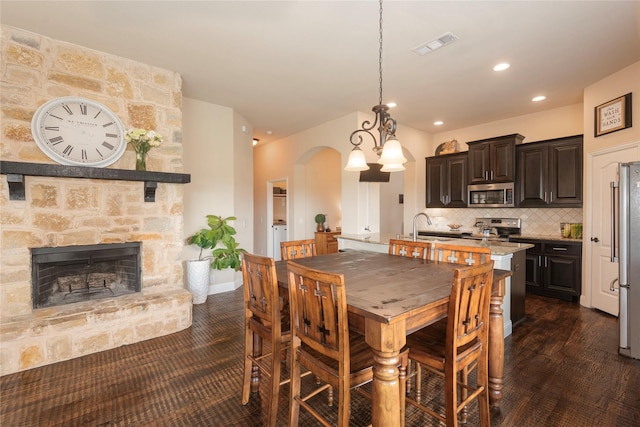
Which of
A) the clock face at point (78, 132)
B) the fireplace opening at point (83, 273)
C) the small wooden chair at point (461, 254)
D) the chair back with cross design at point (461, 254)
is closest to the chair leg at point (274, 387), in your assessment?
the small wooden chair at point (461, 254)

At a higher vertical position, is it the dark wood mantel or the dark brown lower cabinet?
the dark wood mantel

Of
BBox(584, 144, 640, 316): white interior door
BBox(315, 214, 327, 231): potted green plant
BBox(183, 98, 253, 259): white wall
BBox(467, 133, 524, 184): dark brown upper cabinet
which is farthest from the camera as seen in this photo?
BBox(315, 214, 327, 231): potted green plant

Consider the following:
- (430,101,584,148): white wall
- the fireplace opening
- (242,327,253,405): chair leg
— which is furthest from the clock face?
(430,101,584,148): white wall

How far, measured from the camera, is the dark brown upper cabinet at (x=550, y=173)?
4.31 meters

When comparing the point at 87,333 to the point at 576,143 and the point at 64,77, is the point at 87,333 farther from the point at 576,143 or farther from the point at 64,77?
the point at 576,143

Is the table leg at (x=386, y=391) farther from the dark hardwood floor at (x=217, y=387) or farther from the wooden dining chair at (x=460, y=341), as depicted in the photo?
the dark hardwood floor at (x=217, y=387)

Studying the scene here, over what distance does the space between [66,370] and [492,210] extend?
20.8 ft

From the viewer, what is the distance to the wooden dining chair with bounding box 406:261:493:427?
1503mm

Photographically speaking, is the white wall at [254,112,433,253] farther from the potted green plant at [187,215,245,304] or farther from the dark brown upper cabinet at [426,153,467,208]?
the potted green plant at [187,215,245,304]

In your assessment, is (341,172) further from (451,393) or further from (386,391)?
(386,391)

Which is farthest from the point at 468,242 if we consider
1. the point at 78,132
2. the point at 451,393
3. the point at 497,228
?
the point at 78,132

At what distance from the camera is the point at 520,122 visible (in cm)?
521

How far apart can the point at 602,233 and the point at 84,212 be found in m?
5.90

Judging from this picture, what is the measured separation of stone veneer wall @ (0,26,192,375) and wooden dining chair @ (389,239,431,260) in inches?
92.2
